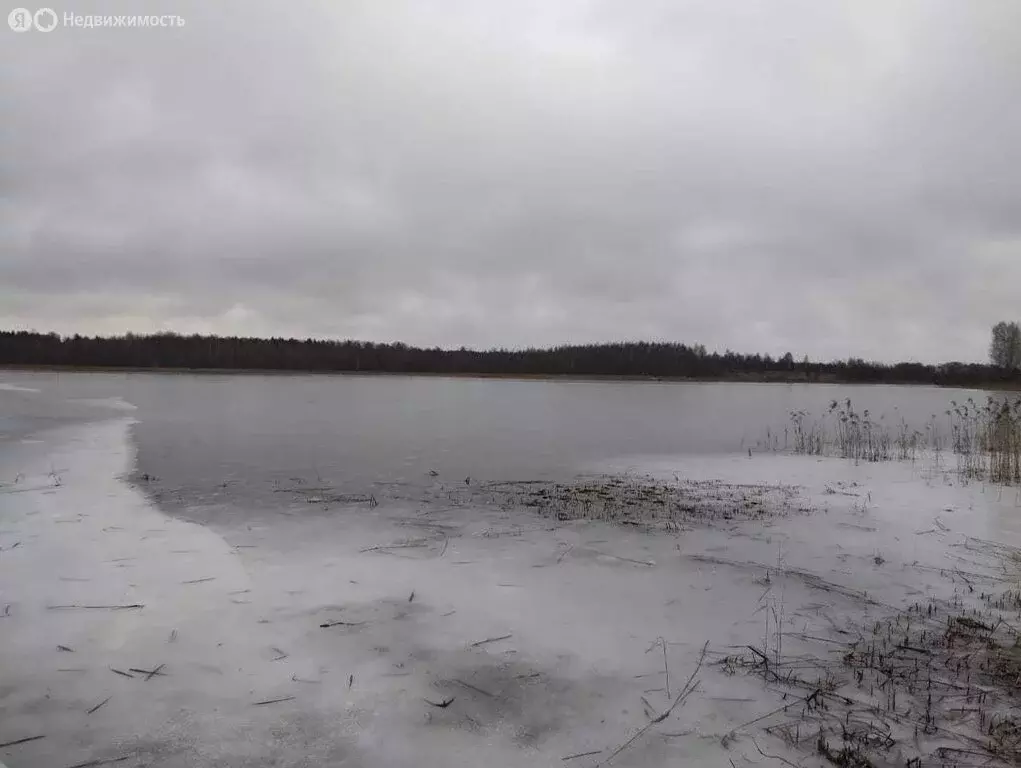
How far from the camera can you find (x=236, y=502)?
25.4ft

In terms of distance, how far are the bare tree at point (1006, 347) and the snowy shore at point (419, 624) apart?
584 inches

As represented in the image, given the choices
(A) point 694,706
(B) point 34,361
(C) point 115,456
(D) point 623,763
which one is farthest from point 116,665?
(B) point 34,361

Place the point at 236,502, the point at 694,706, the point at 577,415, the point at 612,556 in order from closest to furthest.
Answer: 1. the point at 694,706
2. the point at 612,556
3. the point at 236,502
4. the point at 577,415

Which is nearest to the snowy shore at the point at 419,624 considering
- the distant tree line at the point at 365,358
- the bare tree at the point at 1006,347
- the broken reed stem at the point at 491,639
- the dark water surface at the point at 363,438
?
the broken reed stem at the point at 491,639

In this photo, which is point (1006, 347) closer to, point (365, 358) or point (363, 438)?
point (363, 438)

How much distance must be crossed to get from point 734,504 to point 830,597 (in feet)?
11.9

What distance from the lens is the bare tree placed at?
19.1 meters

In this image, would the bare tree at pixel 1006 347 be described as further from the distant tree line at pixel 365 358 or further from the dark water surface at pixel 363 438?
the distant tree line at pixel 365 358

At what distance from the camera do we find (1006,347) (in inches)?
811

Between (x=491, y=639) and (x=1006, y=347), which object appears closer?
(x=491, y=639)

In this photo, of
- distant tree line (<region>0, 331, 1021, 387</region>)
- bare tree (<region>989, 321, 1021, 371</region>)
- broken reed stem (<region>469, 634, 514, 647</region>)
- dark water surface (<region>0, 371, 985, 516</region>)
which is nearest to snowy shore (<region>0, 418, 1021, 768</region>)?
broken reed stem (<region>469, 634, 514, 647</region>)

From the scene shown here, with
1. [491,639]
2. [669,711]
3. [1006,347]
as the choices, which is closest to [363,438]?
[491,639]

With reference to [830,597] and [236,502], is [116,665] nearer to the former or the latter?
[236,502]

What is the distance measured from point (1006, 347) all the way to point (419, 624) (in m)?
23.7
